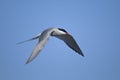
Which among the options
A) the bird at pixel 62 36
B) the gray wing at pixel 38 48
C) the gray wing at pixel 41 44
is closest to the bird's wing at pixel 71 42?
the bird at pixel 62 36

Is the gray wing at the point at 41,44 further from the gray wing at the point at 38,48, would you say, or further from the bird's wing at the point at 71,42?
the bird's wing at the point at 71,42

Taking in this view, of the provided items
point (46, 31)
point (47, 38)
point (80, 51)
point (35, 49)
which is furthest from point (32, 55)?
point (80, 51)

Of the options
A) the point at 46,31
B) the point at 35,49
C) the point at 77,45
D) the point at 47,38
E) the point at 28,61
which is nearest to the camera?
the point at 28,61

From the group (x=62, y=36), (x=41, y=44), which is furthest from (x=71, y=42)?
(x=41, y=44)

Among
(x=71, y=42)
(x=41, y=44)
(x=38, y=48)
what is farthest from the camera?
(x=71, y=42)

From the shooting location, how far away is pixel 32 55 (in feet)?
21.2

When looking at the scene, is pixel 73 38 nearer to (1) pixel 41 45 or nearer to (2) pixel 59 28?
(2) pixel 59 28

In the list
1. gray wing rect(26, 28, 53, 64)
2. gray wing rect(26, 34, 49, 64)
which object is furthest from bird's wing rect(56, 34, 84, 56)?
gray wing rect(26, 34, 49, 64)

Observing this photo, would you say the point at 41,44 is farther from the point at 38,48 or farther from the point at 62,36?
the point at 62,36

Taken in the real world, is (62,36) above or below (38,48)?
above

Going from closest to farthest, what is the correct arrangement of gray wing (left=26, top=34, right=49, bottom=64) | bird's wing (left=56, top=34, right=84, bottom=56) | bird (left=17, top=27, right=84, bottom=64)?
1. gray wing (left=26, top=34, right=49, bottom=64)
2. bird (left=17, top=27, right=84, bottom=64)
3. bird's wing (left=56, top=34, right=84, bottom=56)

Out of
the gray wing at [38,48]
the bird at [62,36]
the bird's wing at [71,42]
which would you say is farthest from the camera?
the bird's wing at [71,42]

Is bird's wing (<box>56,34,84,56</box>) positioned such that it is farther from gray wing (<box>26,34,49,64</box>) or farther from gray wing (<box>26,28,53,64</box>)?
gray wing (<box>26,34,49,64</box>)

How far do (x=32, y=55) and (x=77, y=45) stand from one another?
9.65 feet
